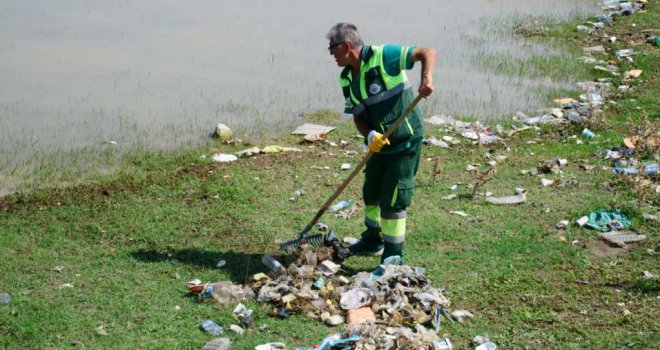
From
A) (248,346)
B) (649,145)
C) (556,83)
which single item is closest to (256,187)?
(248,346)

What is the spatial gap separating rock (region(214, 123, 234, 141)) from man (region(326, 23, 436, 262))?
11.6ft

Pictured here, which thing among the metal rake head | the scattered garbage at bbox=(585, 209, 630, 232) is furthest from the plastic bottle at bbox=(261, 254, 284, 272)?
the scattered garbage at bbox=(585, 209, 630, 232)

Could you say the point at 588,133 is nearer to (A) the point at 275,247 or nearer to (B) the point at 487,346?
(A) the point at 275,247

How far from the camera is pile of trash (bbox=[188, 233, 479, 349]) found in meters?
4.65

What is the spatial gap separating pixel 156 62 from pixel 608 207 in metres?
6.77

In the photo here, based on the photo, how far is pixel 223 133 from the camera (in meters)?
8.88

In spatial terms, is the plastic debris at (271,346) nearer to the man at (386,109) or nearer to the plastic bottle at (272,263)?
the plastic bottle at (272,263)

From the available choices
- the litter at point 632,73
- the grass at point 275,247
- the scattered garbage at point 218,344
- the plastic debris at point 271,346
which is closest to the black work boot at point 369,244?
the grass at point 275,247

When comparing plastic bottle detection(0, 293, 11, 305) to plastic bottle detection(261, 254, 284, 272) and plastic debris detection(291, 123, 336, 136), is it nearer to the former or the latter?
plastic bottle detection(261, 254, 284, 272)

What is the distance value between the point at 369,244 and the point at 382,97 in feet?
4.11

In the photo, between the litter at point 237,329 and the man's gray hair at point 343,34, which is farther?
the man's gray hair at point 343,34

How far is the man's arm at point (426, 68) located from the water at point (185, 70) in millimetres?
4197

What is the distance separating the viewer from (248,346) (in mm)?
4719

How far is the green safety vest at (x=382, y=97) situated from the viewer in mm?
5250
